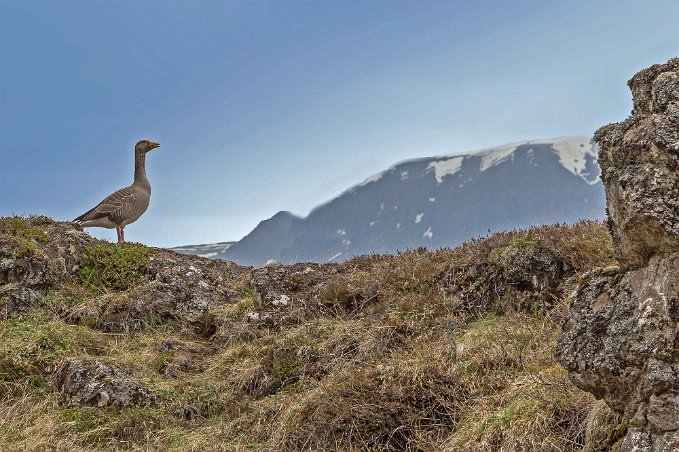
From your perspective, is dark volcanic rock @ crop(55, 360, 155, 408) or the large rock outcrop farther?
dark volcanic rock @ crop(55, 360, 155, 408)

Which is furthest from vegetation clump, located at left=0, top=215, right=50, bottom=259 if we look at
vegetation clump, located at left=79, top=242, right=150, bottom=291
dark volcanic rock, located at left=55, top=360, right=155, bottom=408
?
dark volcanic rock, located at left=55, top=360, right=155, bottom=408

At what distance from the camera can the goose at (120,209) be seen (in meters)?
15.2

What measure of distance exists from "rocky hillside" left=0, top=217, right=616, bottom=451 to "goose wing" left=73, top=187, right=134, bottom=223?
134cm

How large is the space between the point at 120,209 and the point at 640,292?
12.8 metres

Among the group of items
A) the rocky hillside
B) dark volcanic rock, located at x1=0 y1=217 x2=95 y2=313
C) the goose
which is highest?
the goose

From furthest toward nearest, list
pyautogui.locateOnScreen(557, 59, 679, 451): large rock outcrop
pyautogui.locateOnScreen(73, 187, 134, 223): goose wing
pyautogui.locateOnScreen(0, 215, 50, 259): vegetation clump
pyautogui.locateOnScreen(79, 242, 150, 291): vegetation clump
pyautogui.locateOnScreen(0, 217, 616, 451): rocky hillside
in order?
pyautogui.locateOnScreen(73, 187, 134, 223): goose wing < pyautogui.locateOnScreen(79, 242, 150, 291): vegetation clump < pyautogui.locateOnScreen(0, 215, 50, 259): vegetation clump < pyautogui.locateOnScreen(0, 217, 616, 451): rocky hillside < pyautogui.locateOnScreen(557, 59, 679, 451): large rock outcrop

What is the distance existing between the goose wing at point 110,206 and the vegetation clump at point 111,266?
171 centimetres

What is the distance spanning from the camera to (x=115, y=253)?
1341 cm

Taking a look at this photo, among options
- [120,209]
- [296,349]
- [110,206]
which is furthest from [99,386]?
[110,206]

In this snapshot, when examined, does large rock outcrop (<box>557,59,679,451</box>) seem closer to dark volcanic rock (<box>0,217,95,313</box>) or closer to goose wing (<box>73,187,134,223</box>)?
dark volcanic rock (<box>0,217,95,313</box>)

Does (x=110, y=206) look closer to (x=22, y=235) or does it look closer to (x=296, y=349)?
(x=22, y=235)

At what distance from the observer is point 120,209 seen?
15.3 meters

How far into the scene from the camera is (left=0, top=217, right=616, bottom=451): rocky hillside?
6738 mm

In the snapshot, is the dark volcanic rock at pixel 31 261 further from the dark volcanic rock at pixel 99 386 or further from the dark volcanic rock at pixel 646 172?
the dark volcanic rock at pixel 646 172
